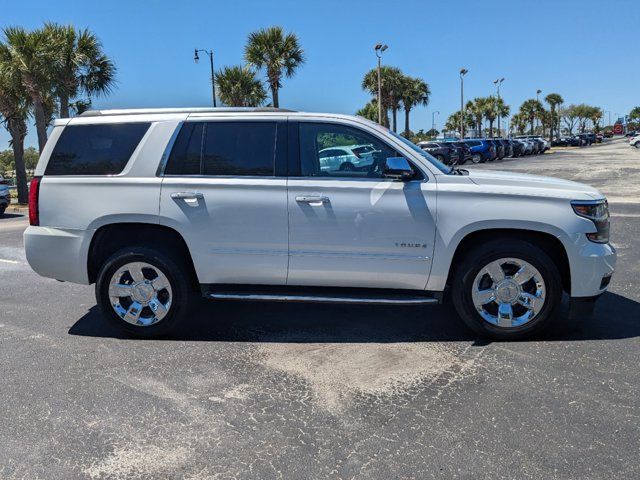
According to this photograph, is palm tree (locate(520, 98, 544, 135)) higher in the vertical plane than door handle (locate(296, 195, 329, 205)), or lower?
higher

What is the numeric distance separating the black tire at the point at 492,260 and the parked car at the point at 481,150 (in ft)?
108

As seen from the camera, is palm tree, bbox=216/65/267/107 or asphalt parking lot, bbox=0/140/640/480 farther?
palm tree, bbox=216/65/267/107

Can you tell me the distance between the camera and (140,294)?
185 inches

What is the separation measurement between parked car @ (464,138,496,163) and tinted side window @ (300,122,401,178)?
32.8 m

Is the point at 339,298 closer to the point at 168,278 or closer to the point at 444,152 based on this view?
the point at 168,278

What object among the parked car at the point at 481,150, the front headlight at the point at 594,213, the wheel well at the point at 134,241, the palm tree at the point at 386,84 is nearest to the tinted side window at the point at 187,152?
the wheel well at the point at 134,241

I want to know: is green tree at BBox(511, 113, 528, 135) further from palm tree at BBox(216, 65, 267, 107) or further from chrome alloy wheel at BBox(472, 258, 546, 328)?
chrome alloy wheel at BBox(472, 258, 546, 328)

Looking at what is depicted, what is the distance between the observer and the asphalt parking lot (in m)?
2.85

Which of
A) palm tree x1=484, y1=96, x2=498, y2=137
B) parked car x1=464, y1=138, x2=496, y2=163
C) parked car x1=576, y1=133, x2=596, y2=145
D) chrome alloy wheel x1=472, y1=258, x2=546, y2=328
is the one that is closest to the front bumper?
chrome alloy wheel x1=472, y1=258, x2=546, y2=328

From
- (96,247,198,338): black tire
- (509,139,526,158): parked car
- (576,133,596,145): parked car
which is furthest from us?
(576,133,596,145): parked car

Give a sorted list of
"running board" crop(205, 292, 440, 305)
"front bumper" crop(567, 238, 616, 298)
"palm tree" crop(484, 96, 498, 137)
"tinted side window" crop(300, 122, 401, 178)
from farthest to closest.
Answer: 1. "palm tree" crop(484, 96, 498, 137)
2. "tinted side window" crop(300, 122, 401, 178)
3. "running board" crop(205, 292, 440, 305)
4. "front bumper" crop(567, 238, 616, 298)

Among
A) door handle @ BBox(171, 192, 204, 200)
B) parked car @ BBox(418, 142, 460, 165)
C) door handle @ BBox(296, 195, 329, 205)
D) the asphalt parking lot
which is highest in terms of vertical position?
parked car @ BBox(418, 142, 460, 165)

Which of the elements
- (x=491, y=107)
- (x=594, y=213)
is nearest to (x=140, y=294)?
(x=594, y=213)

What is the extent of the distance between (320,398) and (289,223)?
148cm
